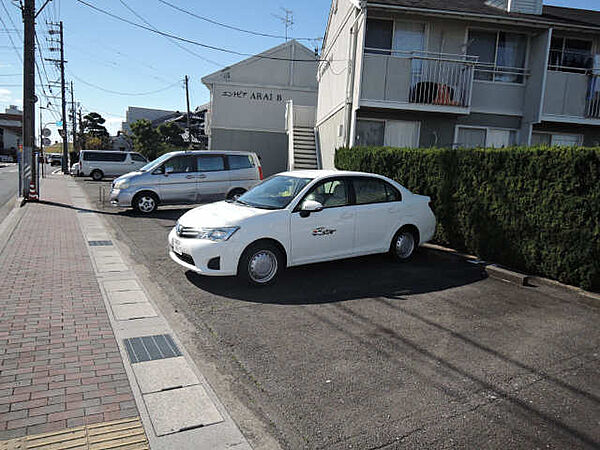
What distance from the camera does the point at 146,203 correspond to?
13.4 meters

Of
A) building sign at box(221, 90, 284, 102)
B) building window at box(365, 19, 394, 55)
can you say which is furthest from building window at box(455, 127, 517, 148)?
building sign at box(221, 90, 284, 102)

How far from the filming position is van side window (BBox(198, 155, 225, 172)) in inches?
539

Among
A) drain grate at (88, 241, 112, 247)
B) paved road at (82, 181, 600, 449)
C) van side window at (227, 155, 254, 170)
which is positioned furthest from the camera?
van side window at (227, 155, 254, 170)

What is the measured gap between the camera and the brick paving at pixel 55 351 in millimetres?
3213

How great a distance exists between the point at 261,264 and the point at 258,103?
877 inches

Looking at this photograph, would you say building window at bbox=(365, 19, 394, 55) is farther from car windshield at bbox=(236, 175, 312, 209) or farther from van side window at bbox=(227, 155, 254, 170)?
car windshield at bbox=(236, 175, 312, 209)

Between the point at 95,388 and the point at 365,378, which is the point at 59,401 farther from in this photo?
the point at 365,378

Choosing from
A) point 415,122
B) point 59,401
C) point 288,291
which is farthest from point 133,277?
point 415,122

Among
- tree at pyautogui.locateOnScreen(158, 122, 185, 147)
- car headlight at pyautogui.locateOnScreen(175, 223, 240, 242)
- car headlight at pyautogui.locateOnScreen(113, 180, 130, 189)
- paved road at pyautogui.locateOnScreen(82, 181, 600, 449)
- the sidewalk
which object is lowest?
the sidewalk

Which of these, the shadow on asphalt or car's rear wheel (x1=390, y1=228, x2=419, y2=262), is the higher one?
car's rear wheel (x1=390, y1=228, x2=419, y2=262)

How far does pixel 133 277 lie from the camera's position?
269 inches

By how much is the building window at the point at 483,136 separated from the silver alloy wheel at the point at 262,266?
1025 cm

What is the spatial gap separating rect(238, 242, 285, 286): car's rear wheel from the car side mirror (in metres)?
0.63

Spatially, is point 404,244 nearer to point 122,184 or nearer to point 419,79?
point 419,79
